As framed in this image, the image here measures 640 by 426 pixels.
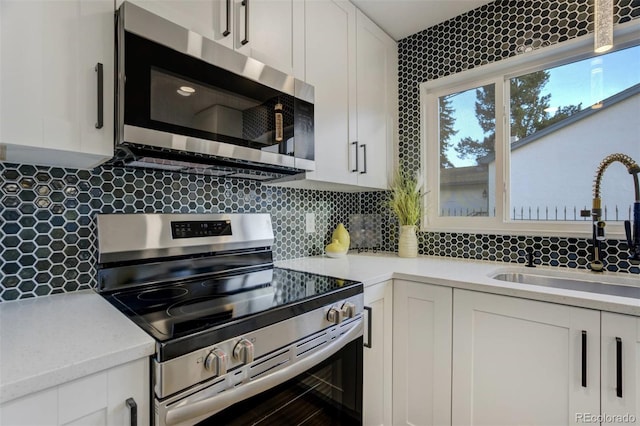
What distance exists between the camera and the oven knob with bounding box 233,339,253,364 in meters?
0.84

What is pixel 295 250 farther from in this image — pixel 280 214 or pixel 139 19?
pixel 139 19

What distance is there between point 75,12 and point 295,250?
56.7 inches

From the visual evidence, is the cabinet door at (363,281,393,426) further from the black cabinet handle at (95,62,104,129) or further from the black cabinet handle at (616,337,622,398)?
the black cabinet handle at (95,62,104,129)

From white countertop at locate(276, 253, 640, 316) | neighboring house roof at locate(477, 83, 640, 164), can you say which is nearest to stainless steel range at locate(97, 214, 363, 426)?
white countertop at locate(276, 253, 640, 316)

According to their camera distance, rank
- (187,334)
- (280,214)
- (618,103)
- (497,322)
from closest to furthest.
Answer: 1. (187,334)
2. (497,322)
3. (618,103)
4. (280,214)

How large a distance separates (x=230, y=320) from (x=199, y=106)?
0.73m

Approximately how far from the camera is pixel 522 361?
4.04ft

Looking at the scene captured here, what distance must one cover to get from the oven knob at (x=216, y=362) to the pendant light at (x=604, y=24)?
1640 millimetres

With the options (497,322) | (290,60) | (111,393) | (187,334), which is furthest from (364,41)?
(111,393)

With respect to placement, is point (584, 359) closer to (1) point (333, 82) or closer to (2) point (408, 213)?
(2) point (408, 213)

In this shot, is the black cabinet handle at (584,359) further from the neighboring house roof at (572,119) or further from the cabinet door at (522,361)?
the neighboring house roof at (572,119)

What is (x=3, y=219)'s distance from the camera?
1033 millimetres

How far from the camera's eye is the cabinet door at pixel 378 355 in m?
1.43

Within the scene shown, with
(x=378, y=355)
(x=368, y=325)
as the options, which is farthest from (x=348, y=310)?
(x=378, y=355)
